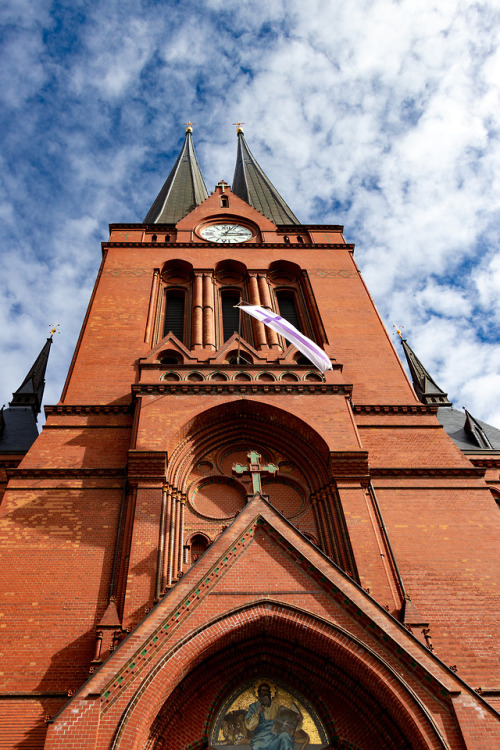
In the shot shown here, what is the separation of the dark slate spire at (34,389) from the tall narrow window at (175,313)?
5934 millimetres

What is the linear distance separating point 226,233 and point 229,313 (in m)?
5.00

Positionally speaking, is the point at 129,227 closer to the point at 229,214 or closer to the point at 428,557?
the point at 229,214

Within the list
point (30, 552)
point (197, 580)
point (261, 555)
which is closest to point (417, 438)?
point (261, 555)

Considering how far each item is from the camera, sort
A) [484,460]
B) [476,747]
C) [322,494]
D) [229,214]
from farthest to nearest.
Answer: [229,214] → [484,460] → [322,494] → [476,747]

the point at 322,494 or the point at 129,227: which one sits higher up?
the point at 129,227

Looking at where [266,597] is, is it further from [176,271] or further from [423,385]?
[423,385]

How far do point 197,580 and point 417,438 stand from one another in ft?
23.1

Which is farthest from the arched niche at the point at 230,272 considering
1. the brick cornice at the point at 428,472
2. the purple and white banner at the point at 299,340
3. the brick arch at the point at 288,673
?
the brick arch at the point at 288,673

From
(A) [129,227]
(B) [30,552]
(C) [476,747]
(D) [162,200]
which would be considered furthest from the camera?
(D) [162,200]

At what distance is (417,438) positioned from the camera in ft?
46.2

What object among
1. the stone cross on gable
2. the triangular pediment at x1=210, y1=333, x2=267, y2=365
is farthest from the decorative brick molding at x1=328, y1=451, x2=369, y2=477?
the triangular pediment at x1=210, y1=333, x2=267, y2=365

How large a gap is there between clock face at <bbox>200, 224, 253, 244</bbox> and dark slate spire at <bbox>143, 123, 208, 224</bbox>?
83.8 inches

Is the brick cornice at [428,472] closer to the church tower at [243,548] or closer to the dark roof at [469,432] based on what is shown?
the church tower at [243,548]

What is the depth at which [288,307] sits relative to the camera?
19.7 m
